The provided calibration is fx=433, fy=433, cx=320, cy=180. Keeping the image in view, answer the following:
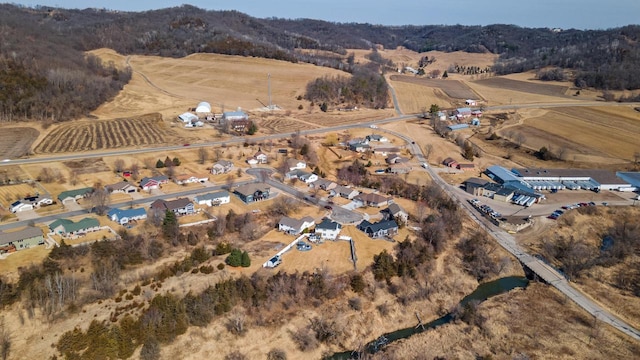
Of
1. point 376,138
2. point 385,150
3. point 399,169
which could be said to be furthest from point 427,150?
point 399,169

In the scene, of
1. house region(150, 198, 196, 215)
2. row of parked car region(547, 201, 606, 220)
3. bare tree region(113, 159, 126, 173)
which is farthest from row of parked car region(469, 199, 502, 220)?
bare tree region(113, 159, 126, 173)

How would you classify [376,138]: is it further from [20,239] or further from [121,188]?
[20,239]

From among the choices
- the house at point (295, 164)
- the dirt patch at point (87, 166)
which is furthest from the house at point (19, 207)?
the house at point (295, 164)

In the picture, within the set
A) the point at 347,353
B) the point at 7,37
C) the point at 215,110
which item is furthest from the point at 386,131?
the point at 7,37

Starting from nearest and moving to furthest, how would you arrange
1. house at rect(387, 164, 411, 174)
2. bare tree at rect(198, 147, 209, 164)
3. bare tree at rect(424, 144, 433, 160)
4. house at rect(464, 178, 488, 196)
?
house at rect(464, 178, 488, 196), house at rect(387, 164, 411, 174), bare tree at rect(198, 147, 209, 164), bare tree at rect(424, 144, 433, 160)

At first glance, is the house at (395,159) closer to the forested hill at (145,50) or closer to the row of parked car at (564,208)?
the row of parked car at (564,208)

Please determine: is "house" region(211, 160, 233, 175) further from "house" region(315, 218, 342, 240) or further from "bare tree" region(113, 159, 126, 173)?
"house" region(315, 218, 342, 240)
